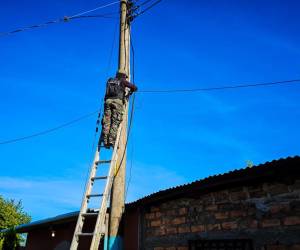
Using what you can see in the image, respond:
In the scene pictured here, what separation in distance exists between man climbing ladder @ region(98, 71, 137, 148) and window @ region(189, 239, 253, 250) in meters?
2.43

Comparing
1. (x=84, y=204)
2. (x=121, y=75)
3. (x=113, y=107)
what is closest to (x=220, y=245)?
(x=84, y=204)

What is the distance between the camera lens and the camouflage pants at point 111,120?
6.77 metres

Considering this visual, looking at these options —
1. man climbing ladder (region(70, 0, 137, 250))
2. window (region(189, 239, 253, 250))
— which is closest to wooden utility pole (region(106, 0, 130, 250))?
man climbing ladder (region(70, 0, 137, 250))

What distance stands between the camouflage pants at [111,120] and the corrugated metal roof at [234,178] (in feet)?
4.42

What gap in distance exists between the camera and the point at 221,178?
5328 millimetres

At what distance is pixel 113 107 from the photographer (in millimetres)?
7004

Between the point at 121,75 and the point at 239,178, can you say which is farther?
the point at 121,75

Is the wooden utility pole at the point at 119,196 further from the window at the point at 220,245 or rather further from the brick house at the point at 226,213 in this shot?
the window at the point at 220,245

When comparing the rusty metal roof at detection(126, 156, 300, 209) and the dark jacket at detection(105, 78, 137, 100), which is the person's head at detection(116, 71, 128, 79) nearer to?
the dark jacket at detection(105, 78, 137, 100)

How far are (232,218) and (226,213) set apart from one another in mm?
130

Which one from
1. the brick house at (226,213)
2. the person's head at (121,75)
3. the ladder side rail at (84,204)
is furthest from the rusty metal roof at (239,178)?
the person's head at (121,75)

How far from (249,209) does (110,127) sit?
3124mm

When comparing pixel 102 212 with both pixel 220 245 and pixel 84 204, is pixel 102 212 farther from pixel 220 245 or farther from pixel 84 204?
pixel 220 245

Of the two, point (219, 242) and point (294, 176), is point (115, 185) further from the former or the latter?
point (294, 176)
